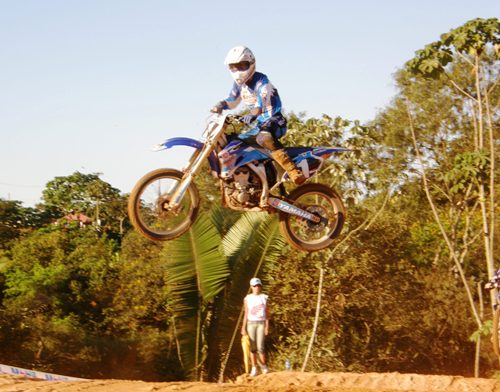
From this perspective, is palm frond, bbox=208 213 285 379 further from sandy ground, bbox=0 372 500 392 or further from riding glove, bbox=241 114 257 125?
riding glove, bbox=241 114 257 125

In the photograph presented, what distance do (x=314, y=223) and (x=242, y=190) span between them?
146cm

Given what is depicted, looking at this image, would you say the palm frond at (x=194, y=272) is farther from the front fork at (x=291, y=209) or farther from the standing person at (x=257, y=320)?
the front fork at (x=291, y=209)

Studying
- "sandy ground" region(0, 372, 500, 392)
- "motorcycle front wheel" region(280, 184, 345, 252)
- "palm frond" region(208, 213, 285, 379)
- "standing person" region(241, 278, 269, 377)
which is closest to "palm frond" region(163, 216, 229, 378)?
"palm frond" region(208, 213, 285, 379)

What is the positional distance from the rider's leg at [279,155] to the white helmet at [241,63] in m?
0.69

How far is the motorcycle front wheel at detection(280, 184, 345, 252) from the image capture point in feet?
34.6

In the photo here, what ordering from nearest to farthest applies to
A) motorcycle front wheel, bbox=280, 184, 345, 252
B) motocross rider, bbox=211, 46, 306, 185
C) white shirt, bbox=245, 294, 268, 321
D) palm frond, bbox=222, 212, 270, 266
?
motocross rider, bbox=211, 46, 306, 185, motorcycle front wheel, bbox=280, 184, 345, 252, white shirt, bbox=245, 294, 268, 321, palm frond, bbox=222, 212, 270, 266

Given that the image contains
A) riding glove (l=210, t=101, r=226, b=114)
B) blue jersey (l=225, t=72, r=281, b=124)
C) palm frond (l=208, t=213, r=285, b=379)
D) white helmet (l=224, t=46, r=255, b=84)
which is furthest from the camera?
palm frond (l=208, t=213, r=285, b=379)

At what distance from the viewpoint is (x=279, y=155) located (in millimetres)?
9945

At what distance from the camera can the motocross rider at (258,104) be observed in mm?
9562

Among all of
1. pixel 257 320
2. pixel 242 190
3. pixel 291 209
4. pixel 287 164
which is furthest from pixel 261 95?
pixel 257 320

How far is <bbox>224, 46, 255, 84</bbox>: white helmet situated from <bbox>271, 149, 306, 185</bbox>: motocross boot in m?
0.96

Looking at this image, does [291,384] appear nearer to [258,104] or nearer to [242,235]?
[258,104]

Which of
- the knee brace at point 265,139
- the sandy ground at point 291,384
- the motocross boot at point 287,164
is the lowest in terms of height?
the sandy ground at point 291,384

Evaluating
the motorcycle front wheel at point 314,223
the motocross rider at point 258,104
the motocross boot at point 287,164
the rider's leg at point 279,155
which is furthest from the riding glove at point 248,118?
the motorcycle front wheel at point 314,223
